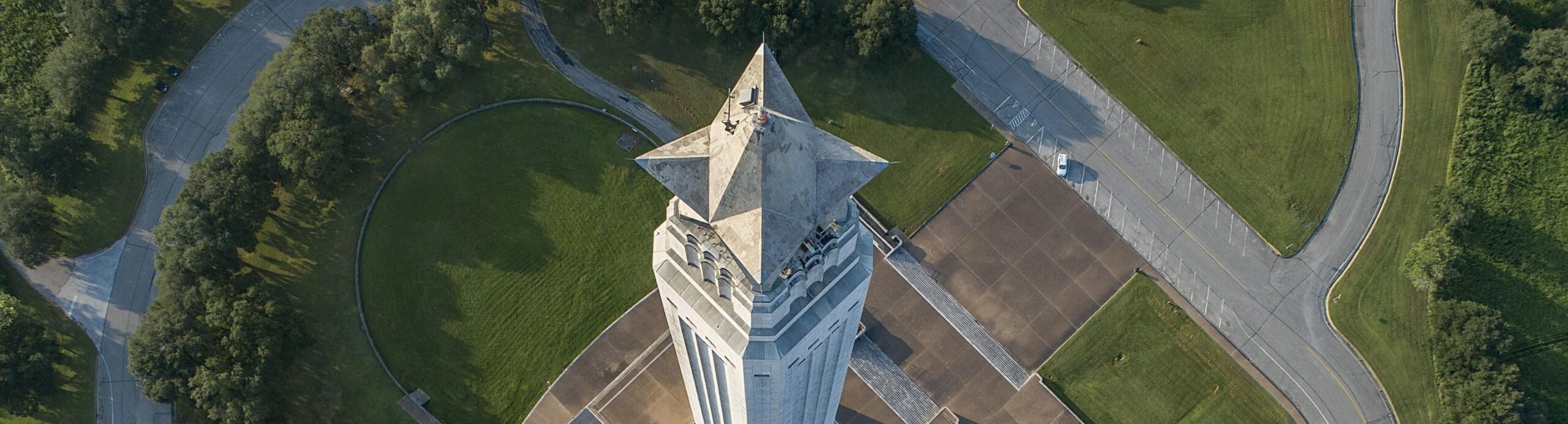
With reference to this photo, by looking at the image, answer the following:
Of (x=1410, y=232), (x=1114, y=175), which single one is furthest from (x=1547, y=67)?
(x=1114, y=175)

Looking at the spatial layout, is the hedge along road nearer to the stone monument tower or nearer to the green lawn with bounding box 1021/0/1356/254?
the stone monument tower

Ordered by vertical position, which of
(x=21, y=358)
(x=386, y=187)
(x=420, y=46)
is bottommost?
(x=21, y=358)

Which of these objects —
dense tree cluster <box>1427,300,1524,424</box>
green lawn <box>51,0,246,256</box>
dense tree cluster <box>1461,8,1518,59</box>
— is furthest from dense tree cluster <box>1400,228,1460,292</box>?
green lawn <box>51,0,246,256</box>

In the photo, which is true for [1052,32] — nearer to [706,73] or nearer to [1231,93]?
[1231,93]

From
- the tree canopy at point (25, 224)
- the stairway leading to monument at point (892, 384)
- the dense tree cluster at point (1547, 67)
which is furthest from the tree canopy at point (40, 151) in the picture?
the dense tree cluster at point (1547, 67)

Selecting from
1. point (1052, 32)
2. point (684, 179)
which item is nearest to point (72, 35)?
point (684, 179)

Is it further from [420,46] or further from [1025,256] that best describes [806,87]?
[420,46]
